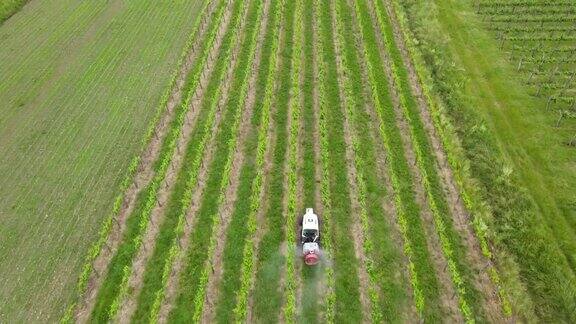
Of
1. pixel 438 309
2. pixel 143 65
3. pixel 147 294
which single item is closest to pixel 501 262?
pixel 438 309

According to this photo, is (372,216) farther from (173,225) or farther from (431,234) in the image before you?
(173,225)

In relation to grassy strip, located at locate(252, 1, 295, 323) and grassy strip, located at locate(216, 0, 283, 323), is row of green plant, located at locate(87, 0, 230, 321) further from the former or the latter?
grassy strip, located at locate(252, 1, 295, 323)

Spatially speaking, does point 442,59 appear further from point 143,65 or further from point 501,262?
point 143,65

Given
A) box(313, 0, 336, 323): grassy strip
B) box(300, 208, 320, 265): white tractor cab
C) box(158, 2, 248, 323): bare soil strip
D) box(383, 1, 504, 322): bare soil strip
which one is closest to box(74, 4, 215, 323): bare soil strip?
box(158, 2, 248, 323): bare soil strip

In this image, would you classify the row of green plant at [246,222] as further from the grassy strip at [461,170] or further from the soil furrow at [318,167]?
the grassy strip at [461,170]

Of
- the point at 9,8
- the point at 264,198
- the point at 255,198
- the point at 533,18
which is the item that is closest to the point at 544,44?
the point at 533,18
